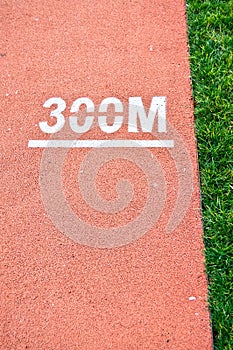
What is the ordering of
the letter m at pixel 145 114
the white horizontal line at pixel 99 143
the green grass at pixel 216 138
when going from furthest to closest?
1. the letter m at pixel 145 114
2. the white horizontal line at pixel 99 143
3. the green grass at pixel 216 138

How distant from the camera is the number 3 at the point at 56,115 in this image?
4453 mm

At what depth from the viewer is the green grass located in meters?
3.53

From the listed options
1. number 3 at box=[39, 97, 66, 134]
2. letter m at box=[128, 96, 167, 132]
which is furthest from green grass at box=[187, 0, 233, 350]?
number 3 at box=[39, 97, 66, 134]

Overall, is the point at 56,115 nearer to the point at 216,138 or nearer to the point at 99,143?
the point at 99,143

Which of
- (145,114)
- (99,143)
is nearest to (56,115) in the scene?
(99,143)

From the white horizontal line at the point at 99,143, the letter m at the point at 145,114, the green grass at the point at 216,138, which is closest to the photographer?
the green grass at the point at 216,138

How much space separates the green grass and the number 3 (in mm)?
1223

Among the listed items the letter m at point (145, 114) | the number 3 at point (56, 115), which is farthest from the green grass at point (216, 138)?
the number 3 at point (56, 115)

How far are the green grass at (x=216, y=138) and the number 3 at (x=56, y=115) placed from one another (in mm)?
1223

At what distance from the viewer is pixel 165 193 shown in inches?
158

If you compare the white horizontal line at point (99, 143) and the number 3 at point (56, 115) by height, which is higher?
the number 3 at point (56, 115)

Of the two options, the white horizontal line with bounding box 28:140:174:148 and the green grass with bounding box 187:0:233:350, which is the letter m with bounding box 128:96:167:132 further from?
the green grass with bounding box 187:0:233:350

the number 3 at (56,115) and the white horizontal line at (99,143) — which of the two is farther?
the number 3 at (56,115)

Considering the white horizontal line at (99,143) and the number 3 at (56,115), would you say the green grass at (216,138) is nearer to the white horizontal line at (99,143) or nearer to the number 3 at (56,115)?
the white horizontal line at (99,143)
